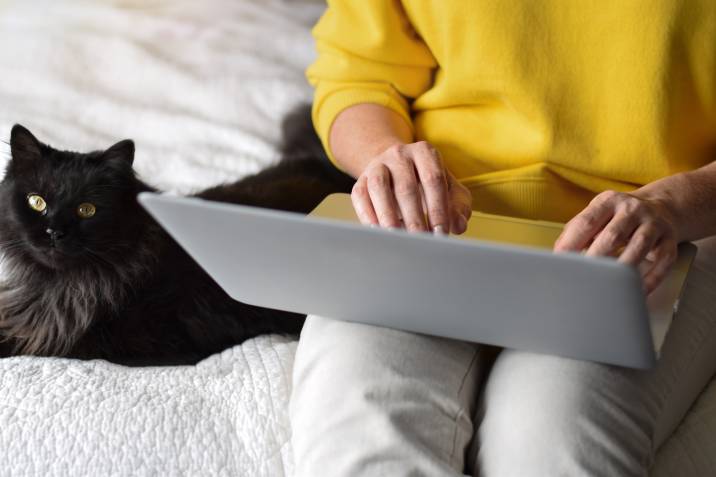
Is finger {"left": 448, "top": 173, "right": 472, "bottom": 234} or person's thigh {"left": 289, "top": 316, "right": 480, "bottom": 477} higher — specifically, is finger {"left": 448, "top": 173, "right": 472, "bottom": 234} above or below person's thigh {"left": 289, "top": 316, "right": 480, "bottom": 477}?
above

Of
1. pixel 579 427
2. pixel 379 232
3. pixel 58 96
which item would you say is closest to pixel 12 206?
pixel 58 96

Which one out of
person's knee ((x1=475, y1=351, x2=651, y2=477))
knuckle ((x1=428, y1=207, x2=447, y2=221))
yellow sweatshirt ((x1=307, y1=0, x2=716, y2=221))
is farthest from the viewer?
yellow sweatshirt ((x1=307, y1=0, x2=716, y2=221))

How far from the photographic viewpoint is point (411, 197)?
3.41 ft

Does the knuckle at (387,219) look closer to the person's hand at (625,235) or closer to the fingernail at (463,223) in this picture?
the fingernail at (463,223)

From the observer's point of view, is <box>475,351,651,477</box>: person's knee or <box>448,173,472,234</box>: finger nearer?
<box>475,351,651,477</box>: person's knee

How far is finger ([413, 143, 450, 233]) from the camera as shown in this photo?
1021mm

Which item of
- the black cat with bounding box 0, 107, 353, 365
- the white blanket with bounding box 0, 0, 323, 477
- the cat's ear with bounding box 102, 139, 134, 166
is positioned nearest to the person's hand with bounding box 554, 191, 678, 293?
the white blanket with bounding box 0, 0, 323, 477

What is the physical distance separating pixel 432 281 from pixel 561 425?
22cm

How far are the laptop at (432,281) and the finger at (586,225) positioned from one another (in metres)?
0.09

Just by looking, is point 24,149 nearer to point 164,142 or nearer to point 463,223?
point 164,142

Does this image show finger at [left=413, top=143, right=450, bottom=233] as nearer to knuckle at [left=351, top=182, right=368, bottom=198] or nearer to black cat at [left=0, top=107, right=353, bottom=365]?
knuckle at [left=351, top=182, right=368, bottom=198]

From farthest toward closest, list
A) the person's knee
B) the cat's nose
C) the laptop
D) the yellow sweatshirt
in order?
the cat's nose → the yellow sweatshirt → the person's knee → the laptop

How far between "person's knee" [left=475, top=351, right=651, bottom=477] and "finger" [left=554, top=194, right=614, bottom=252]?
0.13 meters

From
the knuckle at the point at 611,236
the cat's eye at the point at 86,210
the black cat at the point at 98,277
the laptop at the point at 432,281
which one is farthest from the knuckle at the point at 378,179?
the cat's eye at the point at 86,210
